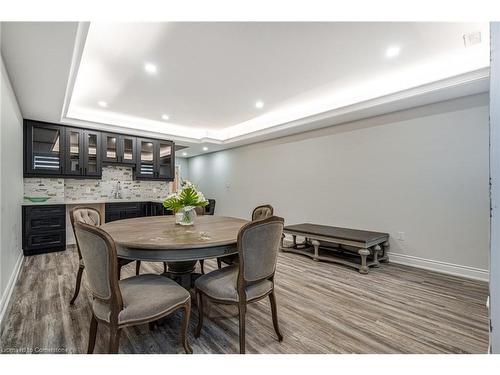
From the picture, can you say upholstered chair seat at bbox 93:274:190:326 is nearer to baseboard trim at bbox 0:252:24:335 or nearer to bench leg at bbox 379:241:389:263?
baseboard trim at bbox 0:252:24:335

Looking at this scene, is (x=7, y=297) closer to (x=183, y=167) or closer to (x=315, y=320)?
(x=315, y=320)

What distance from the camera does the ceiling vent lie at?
2155 mm

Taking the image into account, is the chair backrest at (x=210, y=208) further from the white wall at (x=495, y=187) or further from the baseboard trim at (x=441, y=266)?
the white wall at (x=495, y=187)

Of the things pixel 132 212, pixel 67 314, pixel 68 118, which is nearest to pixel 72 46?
pixel 67 314

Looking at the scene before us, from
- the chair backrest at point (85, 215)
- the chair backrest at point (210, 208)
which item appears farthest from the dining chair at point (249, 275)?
the chair backrest at point (210, 208)

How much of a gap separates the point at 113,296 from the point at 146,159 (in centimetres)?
454

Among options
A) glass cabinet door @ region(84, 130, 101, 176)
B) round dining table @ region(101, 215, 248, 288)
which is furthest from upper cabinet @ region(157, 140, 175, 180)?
round dining table @ region(101, 215, 248, 288)

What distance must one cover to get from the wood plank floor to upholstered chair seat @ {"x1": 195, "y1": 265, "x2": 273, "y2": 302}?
1.17 feet

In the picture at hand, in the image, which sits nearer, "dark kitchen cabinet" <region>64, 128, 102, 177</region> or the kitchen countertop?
the kitchen countertop

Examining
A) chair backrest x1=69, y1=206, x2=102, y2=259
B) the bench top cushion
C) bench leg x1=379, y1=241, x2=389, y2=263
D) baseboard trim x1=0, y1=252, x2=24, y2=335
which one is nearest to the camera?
baseboard trim x1=0, y1=252, x2=24, y2=335

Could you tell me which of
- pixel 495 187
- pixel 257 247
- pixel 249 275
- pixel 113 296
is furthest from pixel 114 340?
pixel 495 187

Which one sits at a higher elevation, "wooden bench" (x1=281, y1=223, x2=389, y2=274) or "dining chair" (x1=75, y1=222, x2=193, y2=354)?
"dining chair" (x1=75, y1=222, x2=193, y2=354)

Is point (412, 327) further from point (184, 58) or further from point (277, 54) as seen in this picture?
point (184, 58)

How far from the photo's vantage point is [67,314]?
6.48 feet
